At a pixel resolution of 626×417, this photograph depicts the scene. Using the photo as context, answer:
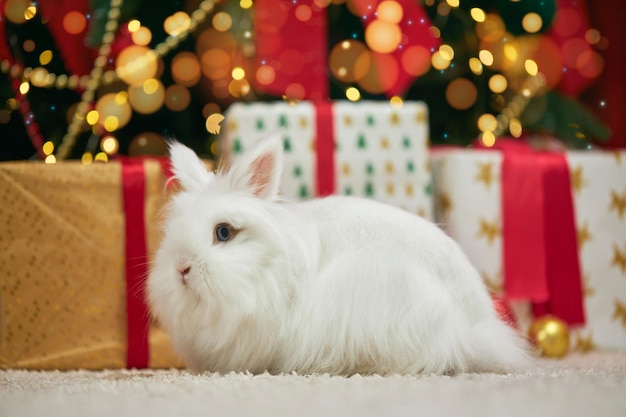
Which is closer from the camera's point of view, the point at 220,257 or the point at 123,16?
the point at 220,257

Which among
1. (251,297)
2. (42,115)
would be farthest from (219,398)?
(42,115)

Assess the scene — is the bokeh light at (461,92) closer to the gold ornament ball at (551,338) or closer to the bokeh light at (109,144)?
the gold ornament ball at (551,338)

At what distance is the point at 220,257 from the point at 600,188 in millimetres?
1026

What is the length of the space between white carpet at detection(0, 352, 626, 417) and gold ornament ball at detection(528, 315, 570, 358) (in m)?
0.42

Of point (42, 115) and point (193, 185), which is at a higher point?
point (42, 115)

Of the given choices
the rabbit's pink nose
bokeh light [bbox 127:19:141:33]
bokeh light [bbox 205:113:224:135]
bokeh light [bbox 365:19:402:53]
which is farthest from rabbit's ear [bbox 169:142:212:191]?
bokeh light [bbox 365:19:402:53]

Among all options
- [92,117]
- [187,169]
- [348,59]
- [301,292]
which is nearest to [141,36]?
[92,117]

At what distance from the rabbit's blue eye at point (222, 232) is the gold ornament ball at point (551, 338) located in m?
0.78

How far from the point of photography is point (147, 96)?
1.80 meters

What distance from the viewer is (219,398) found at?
0.78 m

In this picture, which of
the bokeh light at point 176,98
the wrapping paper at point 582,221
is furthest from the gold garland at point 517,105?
the bokeh light at point 176,98

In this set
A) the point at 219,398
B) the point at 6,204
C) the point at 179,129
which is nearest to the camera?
the point at 219,398

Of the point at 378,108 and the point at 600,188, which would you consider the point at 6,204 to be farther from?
the point at 600,188

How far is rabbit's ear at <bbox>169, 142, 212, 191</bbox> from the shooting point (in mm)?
1137
